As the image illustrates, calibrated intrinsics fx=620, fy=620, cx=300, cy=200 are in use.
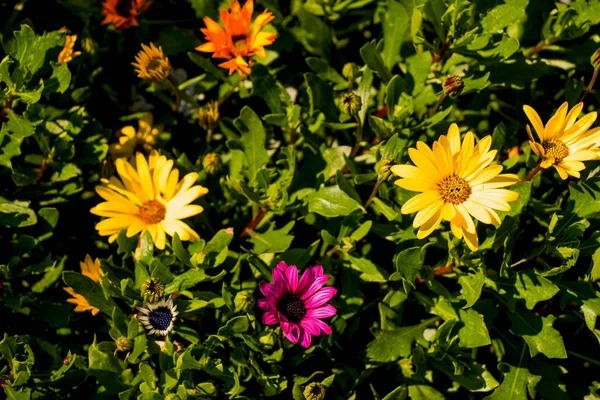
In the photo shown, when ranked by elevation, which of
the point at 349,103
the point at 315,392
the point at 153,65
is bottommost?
the point at 315,392

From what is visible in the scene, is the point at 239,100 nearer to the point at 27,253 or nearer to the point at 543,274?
the point at 27,253

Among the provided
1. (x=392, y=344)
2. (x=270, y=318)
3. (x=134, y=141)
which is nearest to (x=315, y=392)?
(x=270, y=318)

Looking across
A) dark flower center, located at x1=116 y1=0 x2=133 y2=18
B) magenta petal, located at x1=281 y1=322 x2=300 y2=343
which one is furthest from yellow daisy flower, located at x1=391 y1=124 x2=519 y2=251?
dark flower center, located at x1=116 y1=0 x2=133 y2=18

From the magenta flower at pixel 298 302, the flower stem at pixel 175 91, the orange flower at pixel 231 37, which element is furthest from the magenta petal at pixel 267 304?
the flower stem at pixel 175 91

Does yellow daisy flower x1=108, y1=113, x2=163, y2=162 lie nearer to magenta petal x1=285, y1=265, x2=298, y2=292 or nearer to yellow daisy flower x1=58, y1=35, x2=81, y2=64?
yellow daisy flower x1=58, y1=35, x2=81, y2=64

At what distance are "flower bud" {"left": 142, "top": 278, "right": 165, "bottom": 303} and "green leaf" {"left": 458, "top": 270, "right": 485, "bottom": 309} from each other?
1.16 metres

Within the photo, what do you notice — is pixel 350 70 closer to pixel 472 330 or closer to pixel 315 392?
pixel 472 330

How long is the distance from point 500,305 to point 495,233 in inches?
16.4

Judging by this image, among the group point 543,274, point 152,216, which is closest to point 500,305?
point 543,274

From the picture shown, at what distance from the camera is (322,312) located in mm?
2305

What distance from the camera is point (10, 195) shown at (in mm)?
2900

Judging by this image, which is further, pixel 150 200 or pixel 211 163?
pixel 211 163

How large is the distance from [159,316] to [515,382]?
1.52m

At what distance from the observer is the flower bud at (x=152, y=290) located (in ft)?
7.42
